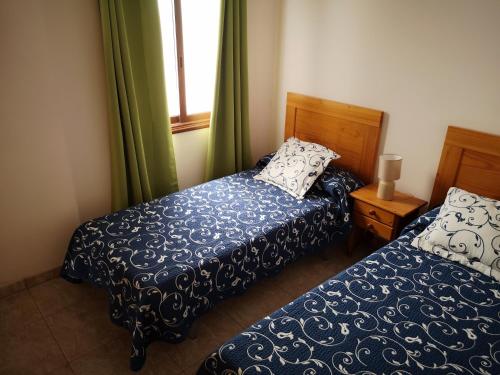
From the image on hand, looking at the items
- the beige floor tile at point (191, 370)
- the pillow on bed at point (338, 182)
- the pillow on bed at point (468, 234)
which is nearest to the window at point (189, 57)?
the pillow on bed at point (338, 182)

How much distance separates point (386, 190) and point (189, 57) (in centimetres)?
167

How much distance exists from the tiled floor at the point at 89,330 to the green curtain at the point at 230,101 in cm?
106

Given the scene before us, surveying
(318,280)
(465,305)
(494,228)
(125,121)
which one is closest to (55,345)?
(125,121)

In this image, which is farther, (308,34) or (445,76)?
(308,34)

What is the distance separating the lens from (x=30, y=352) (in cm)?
183

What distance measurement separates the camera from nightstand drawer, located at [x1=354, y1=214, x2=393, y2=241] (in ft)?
7.56

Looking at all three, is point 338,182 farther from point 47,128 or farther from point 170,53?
point 47,128

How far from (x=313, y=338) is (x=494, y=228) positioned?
107 cm

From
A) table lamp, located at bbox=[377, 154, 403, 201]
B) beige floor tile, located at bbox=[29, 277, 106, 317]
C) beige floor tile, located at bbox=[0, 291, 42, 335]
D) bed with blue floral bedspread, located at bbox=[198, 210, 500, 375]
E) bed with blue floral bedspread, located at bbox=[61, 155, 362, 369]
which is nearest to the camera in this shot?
bed with blue floral bedspread, located at bbox=[198, 210, 500, 375]

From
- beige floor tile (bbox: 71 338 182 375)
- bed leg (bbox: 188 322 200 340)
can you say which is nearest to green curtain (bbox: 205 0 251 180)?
bed leg (bbox: 188 322 200 340)

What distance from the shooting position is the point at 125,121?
231 cm

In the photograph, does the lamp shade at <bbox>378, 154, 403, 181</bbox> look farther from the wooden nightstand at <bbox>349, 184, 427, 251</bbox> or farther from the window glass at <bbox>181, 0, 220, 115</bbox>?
the window glass at <bbox>181, 0, 220, 115</bbox>

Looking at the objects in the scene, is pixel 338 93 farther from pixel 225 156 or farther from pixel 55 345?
pixel 55 345

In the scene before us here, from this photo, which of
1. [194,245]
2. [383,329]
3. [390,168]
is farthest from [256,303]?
[390,168]
